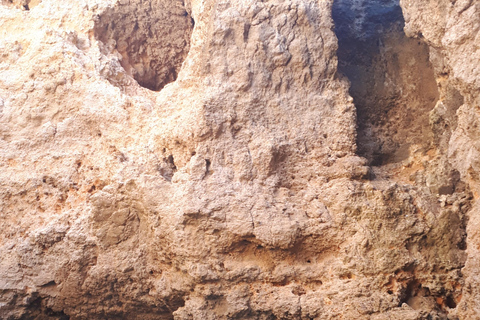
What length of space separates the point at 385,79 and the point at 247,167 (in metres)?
1.16

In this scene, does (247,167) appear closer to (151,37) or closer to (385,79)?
(385,79)

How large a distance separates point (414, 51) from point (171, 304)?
2.12 metres

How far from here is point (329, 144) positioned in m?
2.82

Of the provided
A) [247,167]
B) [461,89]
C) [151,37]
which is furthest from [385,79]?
[151,37]

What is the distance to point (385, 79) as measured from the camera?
10.6ft

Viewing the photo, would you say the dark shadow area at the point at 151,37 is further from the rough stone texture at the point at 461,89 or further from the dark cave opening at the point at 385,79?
the rough stone texture at the point at 461,89

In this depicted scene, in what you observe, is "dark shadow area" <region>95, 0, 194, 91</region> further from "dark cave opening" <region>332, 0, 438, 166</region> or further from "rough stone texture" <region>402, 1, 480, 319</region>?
"rough stone texture" <region>402, 1, 480, 319</region>

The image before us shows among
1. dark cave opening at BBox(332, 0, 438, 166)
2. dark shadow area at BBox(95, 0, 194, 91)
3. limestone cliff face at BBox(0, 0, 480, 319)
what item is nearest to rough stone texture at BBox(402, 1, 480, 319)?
limestone cliff face at BBox(0, 0, 480, 319)

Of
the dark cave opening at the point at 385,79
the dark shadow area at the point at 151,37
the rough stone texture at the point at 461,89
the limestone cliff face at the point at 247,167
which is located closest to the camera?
the rough stone texture at the point at 461,89

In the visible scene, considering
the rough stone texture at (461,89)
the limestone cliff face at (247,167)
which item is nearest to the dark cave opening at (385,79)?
the limestone cliff face at (247,167)

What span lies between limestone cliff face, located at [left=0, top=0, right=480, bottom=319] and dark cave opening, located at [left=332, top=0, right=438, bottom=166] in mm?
11

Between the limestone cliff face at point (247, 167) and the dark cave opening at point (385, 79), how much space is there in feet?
0.03

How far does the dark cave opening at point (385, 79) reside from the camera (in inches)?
121

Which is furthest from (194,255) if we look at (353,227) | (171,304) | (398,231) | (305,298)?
(398,231)
